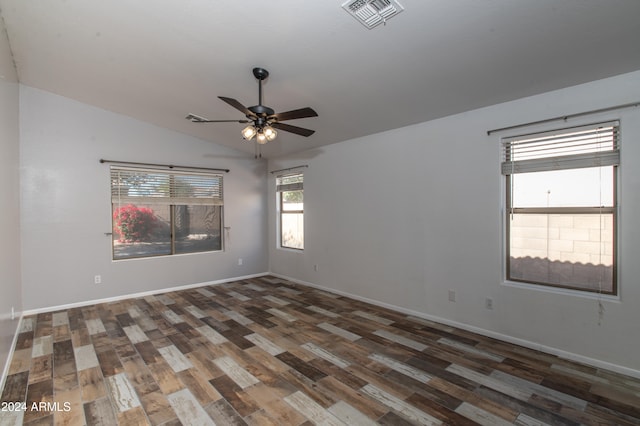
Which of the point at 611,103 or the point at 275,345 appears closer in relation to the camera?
the point at 611,103

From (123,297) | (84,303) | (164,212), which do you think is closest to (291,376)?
(123,297)

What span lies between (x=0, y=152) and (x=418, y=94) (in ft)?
13.3

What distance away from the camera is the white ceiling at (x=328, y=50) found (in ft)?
7.16

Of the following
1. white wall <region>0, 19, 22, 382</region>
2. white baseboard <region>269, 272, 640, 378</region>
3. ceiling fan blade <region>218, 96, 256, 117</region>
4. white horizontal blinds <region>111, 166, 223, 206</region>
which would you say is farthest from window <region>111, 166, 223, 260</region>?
ceiling fan blade <region>218, 96, 256, 117</region>

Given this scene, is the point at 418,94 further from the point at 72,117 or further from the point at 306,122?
the point at 72,117

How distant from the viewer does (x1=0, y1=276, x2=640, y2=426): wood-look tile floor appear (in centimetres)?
216

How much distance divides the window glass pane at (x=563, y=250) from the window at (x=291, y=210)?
3.70 meters

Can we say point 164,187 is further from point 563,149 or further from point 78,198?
point 563,149

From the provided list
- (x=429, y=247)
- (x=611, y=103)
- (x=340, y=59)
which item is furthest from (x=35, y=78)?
(x=611, y=103)

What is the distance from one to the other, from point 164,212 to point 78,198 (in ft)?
4.00

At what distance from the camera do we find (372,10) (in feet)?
7.10

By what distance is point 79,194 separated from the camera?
4.63m

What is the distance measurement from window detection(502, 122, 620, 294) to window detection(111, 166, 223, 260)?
194 inches

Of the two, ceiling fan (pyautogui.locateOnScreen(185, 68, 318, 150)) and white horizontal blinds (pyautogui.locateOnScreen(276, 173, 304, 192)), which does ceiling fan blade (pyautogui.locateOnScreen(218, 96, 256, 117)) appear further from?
white horizontal blinds (pyautogui.locateOnScreen(276, 173, 304, 192))
